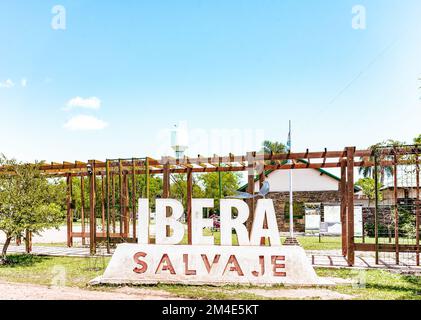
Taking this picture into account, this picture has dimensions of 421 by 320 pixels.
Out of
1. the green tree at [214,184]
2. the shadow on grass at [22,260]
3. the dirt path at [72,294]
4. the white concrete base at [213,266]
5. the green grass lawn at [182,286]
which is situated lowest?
the shadow on grass at [22,260]

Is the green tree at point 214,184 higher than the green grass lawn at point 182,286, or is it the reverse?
the green tree at point 214,184

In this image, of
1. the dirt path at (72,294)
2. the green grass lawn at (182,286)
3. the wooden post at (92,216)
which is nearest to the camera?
the dirt path at (72,294)

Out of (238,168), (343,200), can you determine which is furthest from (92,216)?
(343,200)

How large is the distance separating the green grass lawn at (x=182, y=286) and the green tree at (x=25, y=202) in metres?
1.24

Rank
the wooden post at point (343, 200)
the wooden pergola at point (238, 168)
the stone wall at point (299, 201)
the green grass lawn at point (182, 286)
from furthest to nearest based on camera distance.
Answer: the stone wall at point (299, 201) → the wooden post at point (343, 200) → the wooden pergola at point (238, 168) → the green grass lawn at point (182, 286)

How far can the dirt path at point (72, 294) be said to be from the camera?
8.38 metres

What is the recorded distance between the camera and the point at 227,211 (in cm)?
1020

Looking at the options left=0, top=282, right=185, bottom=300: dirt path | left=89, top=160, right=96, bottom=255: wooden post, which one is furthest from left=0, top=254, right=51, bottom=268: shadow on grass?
left=0, top=282, right=185, bottom=300: dirt path

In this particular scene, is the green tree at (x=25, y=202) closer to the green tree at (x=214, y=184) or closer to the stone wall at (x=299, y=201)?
the stone wall at (x=299, y=201)

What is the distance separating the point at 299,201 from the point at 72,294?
78.1 ft

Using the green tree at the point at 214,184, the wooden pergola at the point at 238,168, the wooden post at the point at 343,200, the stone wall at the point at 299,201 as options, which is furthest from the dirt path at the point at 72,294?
the green tree at the point at 214,184

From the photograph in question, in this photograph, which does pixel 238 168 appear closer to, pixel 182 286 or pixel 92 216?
pixel 92 216
